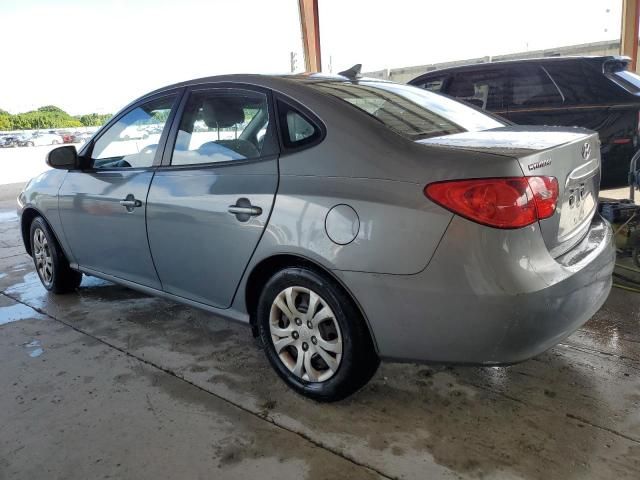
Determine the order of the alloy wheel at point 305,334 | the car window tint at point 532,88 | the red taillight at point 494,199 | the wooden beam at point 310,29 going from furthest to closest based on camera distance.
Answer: the wooden beam at point 310,29 < the car window tint at point 532,88 < the alloy wheel at point 305,334 < the red taillight at point 494,199

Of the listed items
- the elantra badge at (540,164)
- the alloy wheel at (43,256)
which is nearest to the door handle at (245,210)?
the elantra badge at (540,164)

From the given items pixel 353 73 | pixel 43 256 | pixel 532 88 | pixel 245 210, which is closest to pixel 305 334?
pixel 245 210

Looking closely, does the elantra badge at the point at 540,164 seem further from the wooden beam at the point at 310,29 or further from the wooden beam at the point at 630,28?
the wooden beam at the point at 310,29

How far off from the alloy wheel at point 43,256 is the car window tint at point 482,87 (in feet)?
14.6

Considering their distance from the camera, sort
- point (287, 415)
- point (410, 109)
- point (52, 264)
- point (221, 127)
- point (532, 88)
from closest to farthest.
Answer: point (287, 415) → point (410, 109) → point (221, 127) → point (52, 264) → point (532, 88)

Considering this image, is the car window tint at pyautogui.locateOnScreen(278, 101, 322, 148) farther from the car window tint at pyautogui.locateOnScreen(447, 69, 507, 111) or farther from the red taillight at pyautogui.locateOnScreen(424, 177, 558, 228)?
the car window tint at pyautogui.locateOnScreen(447, 69, 507, 111)

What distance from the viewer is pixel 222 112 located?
2.85 metres

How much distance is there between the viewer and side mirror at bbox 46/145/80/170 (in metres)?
3.61

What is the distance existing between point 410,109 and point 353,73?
0.69m

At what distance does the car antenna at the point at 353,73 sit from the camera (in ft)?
10.2

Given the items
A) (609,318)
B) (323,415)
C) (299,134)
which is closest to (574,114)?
(609,318)

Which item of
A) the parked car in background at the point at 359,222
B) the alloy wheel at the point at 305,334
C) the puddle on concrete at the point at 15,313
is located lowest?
the puddle on concrete at the point at 15,313

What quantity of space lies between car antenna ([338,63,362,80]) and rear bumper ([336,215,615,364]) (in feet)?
4.69

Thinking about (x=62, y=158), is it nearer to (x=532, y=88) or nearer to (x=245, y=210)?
(x=245, y=210)
